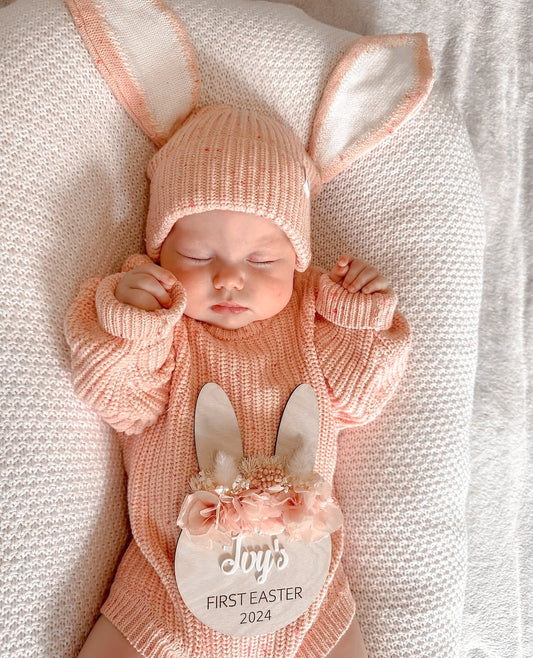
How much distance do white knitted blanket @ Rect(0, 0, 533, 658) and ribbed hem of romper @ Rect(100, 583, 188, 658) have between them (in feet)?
0.22

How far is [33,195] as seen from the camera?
1122 millimetres

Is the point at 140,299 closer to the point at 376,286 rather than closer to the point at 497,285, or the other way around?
the point at 376,286

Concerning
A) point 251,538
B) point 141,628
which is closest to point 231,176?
point 251,538

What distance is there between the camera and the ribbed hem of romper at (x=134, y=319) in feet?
3.24

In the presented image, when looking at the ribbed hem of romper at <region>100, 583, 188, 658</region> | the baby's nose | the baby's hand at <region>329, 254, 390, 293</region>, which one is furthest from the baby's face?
the ribbed hem of romper at <region>100, 583, 188, 658</region>

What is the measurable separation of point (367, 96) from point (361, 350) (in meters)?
0.53

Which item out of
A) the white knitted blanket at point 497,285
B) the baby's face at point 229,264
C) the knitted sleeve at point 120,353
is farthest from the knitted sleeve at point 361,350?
the white knitted blanket at point 497,285

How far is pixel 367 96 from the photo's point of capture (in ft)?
4.28

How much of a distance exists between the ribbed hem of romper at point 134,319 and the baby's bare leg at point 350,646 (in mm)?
579

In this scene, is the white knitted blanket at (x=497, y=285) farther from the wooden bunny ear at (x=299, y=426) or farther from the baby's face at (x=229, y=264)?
the baby's face at (x=229, y=264)

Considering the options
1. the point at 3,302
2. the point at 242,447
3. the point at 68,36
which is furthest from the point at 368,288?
the point at 68,36

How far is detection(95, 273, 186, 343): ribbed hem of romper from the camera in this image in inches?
38.9

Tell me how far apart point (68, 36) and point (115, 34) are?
0.08 meters

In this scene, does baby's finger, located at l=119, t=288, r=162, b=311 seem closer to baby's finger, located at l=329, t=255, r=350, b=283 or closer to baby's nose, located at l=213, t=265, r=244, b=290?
baby's nose, located at l=213, t=265, r=244, b=290
